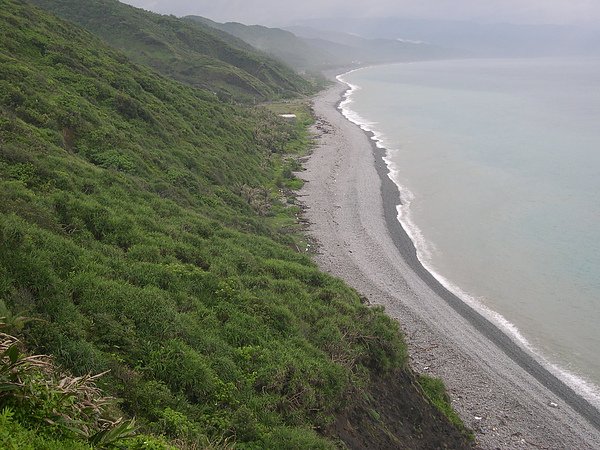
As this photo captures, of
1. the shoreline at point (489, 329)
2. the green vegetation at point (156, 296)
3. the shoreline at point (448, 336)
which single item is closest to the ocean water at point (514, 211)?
the shoreline at point (489, 329)

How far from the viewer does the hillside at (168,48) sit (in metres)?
92.1

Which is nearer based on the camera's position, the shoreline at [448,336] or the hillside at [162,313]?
the hillside at [162,313]

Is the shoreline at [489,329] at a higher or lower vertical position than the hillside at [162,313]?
lower

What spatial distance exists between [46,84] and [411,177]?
40.8m

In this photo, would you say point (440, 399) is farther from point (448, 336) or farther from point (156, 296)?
point (156, 296)

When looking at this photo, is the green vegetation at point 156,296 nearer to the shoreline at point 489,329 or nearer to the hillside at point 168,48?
the shoreline at point 489,329

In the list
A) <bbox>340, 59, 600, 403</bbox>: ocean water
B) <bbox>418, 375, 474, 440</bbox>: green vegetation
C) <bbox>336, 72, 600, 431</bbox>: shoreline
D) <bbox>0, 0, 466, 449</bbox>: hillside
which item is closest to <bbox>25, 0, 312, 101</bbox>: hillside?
<bbox>340, 59, 600, 403</bbox>: ocean water

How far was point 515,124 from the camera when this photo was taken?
3610 inches

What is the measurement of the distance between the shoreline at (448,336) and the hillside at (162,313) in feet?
11.5

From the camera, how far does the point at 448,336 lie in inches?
1053

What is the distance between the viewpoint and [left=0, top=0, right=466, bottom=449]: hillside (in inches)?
396

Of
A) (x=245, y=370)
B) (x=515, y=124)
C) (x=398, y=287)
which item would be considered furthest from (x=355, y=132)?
(x=245, y=370)

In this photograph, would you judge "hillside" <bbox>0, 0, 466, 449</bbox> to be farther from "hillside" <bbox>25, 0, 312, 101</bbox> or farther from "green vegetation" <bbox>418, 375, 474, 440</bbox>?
"hillside" <bbox>25, 0, 312, 101</bbox>

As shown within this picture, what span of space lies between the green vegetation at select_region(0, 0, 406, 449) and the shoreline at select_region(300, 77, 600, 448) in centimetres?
533
